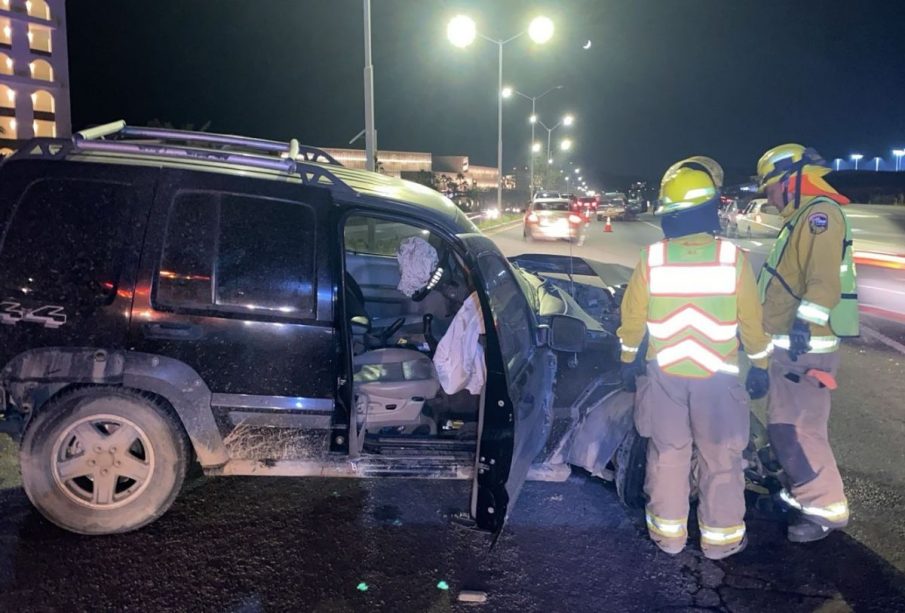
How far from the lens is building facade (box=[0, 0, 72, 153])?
2372 inches

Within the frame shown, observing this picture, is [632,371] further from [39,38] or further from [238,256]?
[39,38]

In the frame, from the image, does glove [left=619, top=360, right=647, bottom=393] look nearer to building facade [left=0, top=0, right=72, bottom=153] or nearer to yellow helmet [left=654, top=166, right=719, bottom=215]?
yellow helmet [left=654, top=166, right=719, bottom=215]

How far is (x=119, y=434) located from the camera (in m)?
3.67

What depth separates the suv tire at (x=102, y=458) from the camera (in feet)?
11.9

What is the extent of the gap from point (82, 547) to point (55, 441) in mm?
556

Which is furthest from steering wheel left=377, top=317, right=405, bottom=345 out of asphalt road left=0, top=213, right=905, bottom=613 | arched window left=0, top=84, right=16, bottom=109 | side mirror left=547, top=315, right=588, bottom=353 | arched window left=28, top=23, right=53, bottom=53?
arched window left=28, top=23, right=53, bottom=53

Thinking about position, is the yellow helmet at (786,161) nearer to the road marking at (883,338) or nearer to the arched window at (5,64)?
the road marking at (883,338)

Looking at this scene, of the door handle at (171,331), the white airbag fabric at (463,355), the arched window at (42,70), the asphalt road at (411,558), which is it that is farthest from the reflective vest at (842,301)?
the arched window at (42,70)

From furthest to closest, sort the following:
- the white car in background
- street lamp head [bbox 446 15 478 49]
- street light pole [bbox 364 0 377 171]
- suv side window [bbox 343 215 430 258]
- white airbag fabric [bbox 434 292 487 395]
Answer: the white car in background, street lamp head [bbox 446 15 478 49], street light pole [bbox 364 0 377 171], suv side window [bbox 343 215 430 258], white airbag fabric [bbox 434 292 487 395]

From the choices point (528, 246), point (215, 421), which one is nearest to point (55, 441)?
point (215, 421)

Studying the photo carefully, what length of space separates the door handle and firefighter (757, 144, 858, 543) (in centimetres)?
315

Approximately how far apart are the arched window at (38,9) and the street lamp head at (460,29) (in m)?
61.8

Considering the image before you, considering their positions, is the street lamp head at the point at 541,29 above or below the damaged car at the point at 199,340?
above

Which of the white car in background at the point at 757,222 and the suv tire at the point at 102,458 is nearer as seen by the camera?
the suv tire at the point at 102,458
